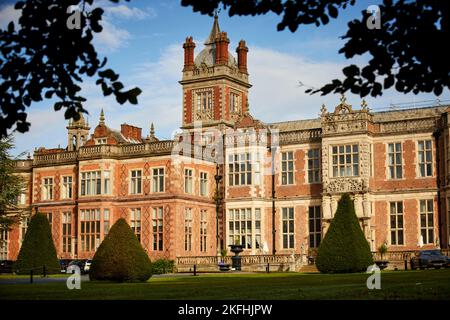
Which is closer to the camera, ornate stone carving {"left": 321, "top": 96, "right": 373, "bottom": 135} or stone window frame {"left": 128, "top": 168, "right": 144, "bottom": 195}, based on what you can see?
ornate stone carving {"left": 321, "top": 96, "right": 373, "bottom": 135}

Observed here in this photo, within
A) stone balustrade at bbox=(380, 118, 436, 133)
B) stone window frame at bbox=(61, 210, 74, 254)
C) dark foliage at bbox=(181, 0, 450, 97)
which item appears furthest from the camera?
stone window frame at bbox=(61, 210, 74, 254)

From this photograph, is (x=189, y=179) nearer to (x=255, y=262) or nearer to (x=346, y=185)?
(x=255, y=262)

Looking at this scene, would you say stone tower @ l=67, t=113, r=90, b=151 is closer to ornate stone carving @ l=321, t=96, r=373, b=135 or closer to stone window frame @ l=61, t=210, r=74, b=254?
stone window frame @ l=61, t=210, r=74, b=254

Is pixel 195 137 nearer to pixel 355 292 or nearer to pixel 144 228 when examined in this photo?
pixel 144 228

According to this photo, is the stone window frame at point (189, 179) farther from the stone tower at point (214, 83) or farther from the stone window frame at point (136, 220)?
the stone tower at point (214, 83)

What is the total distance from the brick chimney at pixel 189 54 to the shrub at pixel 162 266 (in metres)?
20.0

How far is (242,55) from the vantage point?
5912 cm

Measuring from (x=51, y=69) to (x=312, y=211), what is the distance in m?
38.0

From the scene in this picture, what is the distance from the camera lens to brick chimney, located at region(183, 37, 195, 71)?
57.8 m

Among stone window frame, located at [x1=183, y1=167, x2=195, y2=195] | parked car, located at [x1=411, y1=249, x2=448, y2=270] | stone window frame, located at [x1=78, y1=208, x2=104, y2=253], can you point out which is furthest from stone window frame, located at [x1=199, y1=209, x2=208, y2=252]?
parked car, located at [x1=411, y1=249, x2=448, y2=270]

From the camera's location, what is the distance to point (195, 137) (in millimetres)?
53688

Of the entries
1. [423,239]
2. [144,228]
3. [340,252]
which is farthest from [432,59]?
[144,228]

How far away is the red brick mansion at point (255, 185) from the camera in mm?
43125
